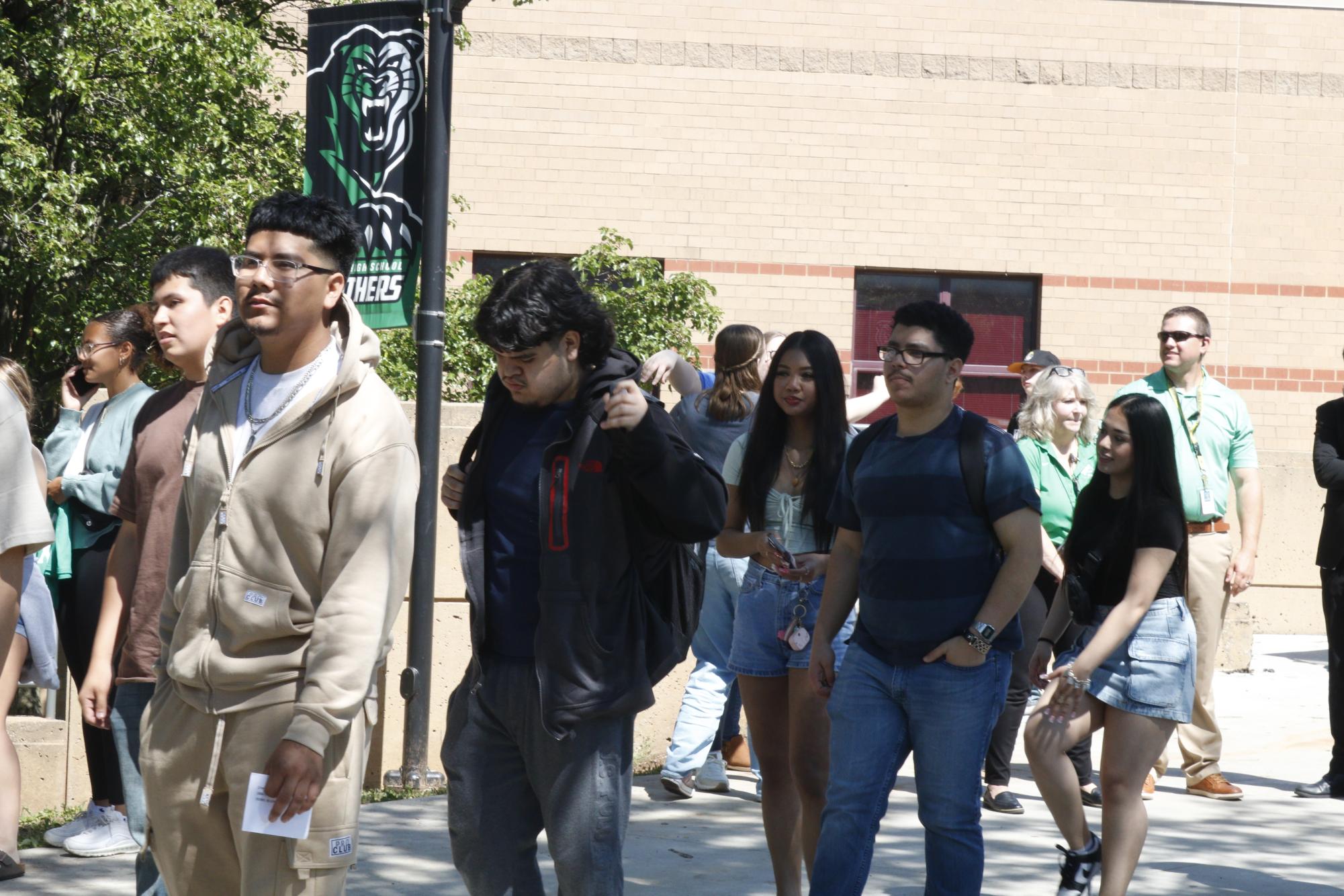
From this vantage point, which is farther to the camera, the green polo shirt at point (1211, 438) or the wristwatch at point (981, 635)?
the green polo shirt at point (1211, 438)

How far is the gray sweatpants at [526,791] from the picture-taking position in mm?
3543

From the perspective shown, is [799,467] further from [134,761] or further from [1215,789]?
[1215,789]

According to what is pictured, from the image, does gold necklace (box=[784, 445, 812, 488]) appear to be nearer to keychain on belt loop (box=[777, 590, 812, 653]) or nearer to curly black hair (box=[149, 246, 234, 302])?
keychain on belt loop (box=[777, 590, 812, 653])

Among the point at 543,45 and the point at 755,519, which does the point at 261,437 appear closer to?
the point at 755,519

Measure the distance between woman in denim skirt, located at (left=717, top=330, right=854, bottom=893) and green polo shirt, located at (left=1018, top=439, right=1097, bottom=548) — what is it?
1939 mm

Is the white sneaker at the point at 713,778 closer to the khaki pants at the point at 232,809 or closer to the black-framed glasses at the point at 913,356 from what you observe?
the black-framed glasses at the point at 913,356

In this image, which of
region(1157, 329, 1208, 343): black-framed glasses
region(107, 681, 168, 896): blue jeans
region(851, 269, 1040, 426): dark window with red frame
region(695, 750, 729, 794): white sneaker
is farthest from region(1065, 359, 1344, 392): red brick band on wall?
region(107, 681, 168, 896): blue jeans

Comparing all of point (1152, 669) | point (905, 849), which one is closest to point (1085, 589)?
point (1152, 669)

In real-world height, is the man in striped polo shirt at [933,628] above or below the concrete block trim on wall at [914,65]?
below

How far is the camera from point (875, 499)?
4.33m

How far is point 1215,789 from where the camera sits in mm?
6875

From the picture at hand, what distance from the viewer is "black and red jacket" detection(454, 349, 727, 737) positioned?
11.4 feet

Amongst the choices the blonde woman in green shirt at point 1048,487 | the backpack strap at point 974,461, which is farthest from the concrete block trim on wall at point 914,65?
the backpack strap at point 974,461

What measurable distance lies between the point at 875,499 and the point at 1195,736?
3.37 m
